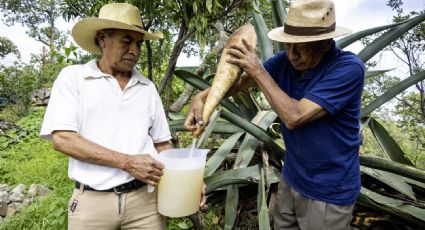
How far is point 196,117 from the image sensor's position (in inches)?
67.6

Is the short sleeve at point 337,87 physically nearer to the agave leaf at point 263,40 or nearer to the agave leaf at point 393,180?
the agave leaf at point 393,180

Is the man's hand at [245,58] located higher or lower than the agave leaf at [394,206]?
higher

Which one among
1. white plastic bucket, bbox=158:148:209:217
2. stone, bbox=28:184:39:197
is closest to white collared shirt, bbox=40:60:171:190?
white plastic bucket, bbox=158:148:209:217

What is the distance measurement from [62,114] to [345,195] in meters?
1.41

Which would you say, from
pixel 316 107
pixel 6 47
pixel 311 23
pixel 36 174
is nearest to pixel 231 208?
pixel 316 107

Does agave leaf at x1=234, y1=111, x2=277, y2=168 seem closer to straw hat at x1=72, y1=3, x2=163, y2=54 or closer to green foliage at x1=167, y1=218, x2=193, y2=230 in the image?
green foliage at x1=167, y1=218, x2=193, y2=230

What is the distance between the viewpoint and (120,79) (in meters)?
1.87

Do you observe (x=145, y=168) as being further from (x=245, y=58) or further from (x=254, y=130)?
(x=254, y=130)

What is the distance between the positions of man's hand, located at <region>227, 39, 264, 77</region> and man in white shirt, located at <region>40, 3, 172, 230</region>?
20.4 inches

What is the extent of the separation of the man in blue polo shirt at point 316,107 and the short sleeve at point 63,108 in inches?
21.1

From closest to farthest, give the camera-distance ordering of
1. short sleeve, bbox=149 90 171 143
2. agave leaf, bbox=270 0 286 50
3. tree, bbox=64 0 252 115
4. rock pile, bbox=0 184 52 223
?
tree, bbox=64 0 252 115, short sleeve, bbox=149 90 171 143, agave leaf, bbox=270 0 286 50, rock pile, bbox=0 184 52 223

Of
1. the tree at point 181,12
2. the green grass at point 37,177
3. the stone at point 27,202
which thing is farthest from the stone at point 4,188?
the tree at point 181,12

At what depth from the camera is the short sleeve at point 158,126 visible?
192 centimetres

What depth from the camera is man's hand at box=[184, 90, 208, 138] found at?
1.66 metres
